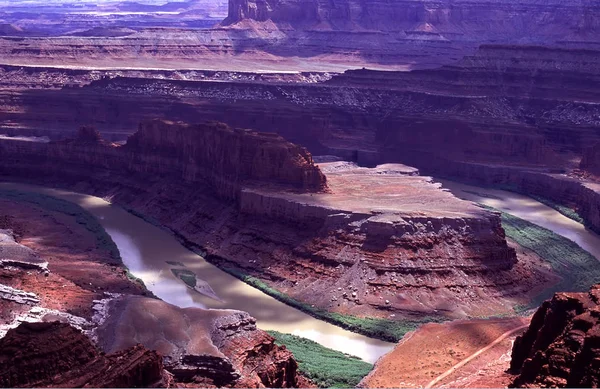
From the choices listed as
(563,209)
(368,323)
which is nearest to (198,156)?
(563,209)

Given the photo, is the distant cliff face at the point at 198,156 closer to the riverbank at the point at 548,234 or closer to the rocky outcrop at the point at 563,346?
the riverbank at the point at 548,234

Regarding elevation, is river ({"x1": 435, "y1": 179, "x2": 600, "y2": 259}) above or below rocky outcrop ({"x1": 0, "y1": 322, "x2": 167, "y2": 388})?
below

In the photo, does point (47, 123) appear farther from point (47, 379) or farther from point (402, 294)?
point (47, 379)

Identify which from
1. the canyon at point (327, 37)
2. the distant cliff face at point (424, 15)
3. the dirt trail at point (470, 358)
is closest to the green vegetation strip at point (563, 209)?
the dirt trail at point (470, 358)

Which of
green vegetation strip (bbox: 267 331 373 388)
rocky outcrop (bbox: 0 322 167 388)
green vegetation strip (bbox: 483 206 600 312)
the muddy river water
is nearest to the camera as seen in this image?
rocky outcrop (bbox: 0 322 167 388)

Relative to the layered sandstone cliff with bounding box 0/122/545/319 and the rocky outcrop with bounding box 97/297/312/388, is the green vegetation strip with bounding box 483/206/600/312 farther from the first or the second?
the rocky outcrop with bounding box 97/297/312/388

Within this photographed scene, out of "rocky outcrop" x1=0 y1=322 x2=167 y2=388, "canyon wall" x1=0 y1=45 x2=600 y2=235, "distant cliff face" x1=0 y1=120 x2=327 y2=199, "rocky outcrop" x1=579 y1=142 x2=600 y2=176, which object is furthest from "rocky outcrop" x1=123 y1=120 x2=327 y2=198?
"rocky outcrop" x1=0 y1=322 x2=167 y2=388
